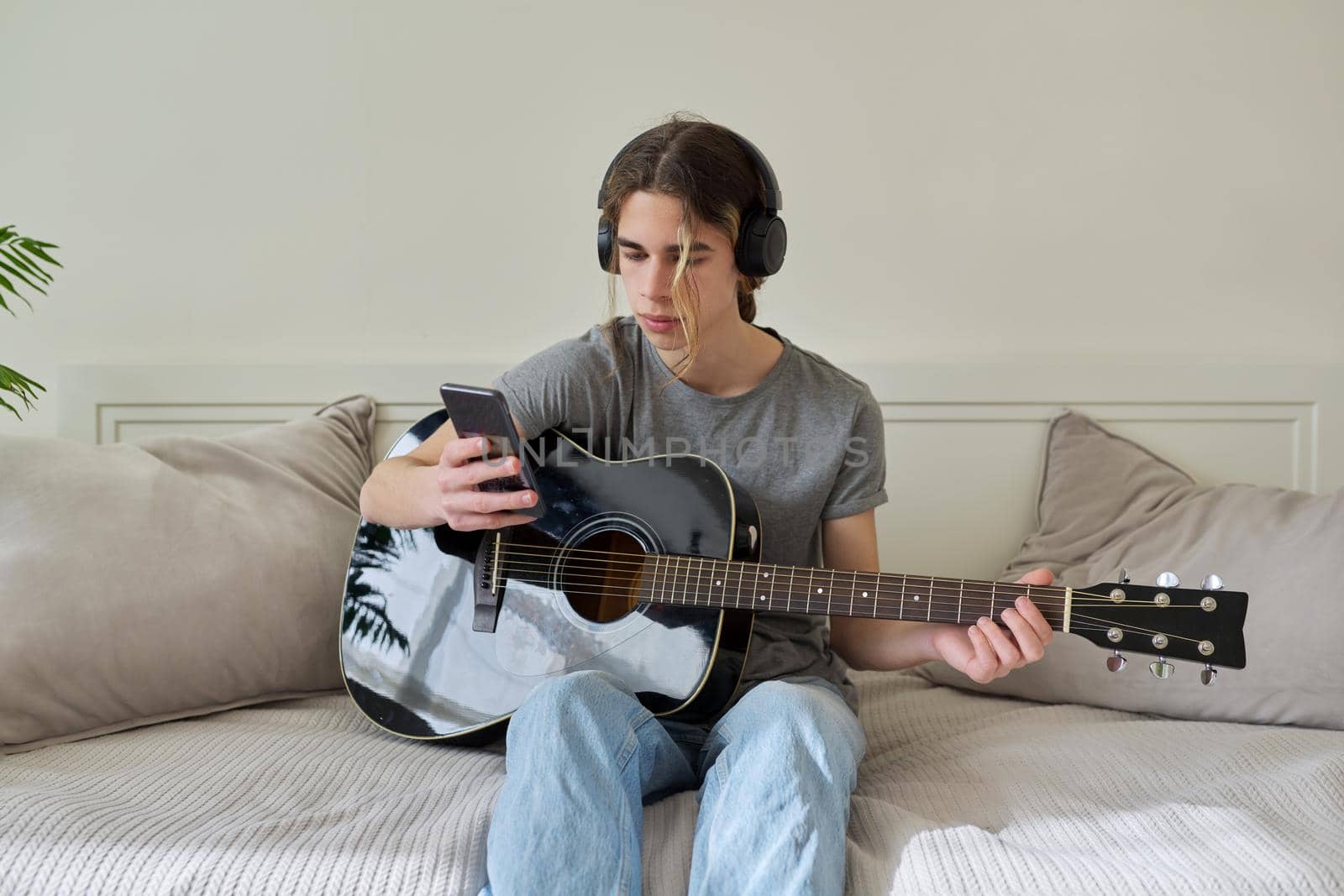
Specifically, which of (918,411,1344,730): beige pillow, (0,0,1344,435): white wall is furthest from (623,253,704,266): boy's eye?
(918,411,1344,730): beige pillow

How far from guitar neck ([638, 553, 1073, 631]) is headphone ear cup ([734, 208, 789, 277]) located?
355mm

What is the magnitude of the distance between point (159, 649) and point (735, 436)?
0.78 metres

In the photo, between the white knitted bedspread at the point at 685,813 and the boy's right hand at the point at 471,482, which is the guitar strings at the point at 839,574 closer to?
the boy's right hand at the point at 471,482

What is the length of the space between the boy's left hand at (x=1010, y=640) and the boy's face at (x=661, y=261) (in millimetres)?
484

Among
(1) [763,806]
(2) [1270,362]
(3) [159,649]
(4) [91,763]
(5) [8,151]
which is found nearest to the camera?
(1) [763,806]

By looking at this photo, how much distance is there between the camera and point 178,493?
4.67ft

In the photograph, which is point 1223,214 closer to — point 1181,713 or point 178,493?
point 1181,713

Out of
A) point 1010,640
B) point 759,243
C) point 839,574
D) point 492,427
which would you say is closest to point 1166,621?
point 1010,640

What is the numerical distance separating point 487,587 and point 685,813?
1.24 feet

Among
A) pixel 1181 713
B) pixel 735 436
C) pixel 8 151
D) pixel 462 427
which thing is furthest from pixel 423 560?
pixel 8 151

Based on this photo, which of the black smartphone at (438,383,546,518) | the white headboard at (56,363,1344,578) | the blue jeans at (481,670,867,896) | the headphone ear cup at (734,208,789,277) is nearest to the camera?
the blue jeans at (481,670,867,896)

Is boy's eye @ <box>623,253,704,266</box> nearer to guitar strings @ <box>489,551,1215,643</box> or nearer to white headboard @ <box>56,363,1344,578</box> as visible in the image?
guitar strings @ <box>489,551,1215,643</box>

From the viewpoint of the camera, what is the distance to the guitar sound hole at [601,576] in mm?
1236

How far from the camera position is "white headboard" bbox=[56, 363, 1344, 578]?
1726 mm
